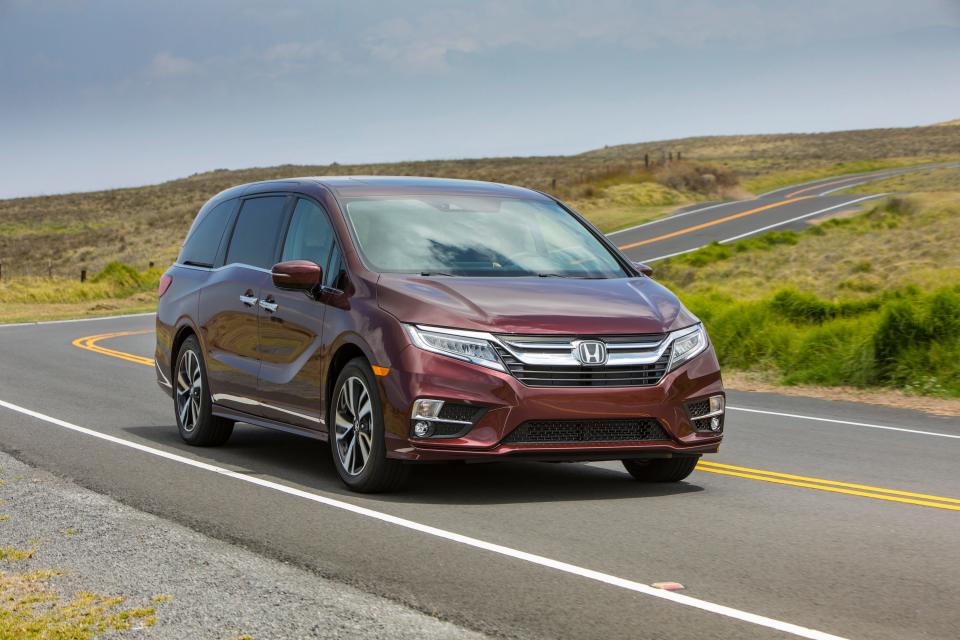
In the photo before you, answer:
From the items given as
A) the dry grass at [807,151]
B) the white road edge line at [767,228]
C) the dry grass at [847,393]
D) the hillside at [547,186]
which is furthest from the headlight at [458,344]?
the dry grass at [807,151]

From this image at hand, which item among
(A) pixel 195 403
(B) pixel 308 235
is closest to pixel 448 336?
(B) pixel 308 235

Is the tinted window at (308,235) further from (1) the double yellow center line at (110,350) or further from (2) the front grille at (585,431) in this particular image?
(1) the double yellow center line at (110,350)

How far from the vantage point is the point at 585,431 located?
807 centimetres

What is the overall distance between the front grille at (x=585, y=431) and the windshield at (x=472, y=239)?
4.22 feet

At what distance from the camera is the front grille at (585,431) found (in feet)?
26.2

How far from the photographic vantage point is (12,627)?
543 cm

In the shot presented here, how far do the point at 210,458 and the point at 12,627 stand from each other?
16.5ft

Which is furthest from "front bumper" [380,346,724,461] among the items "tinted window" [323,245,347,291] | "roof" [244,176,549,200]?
"roof" [244,176,549,200]

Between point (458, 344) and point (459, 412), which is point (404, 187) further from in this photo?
point (459, 412)

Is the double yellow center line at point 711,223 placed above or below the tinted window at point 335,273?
below

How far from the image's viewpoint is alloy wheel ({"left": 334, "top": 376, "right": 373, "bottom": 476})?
8438 millimetres

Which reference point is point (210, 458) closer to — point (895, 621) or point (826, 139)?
point (895, 621)

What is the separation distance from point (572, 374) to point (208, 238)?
15.3ft

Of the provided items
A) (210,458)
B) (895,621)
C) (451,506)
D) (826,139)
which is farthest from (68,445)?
(826,139)
